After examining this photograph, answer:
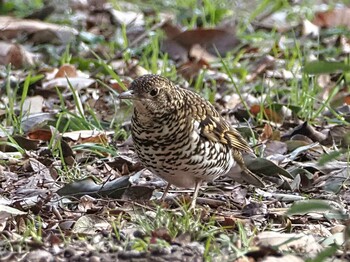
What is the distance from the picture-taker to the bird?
5816 mm

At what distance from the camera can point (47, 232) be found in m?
5.29

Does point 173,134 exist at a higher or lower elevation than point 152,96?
lower

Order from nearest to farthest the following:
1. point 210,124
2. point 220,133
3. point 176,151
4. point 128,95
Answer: point 128,95 < point 176,151 < point 210,124 < point 220,133

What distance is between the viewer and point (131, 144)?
7.35 meters

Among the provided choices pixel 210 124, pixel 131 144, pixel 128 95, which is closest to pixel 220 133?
pixel 210 124

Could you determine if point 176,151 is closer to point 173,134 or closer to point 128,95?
point 173,134

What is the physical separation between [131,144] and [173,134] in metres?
1.52

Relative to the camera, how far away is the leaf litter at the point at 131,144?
4.80 metres

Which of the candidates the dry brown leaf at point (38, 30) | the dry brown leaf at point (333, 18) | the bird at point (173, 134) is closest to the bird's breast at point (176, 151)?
the bird at point (173, 134)

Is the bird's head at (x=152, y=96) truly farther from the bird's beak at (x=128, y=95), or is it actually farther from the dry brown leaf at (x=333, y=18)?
the dry brown leaf at (x=333, y=18)

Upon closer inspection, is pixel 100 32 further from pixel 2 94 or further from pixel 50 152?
pixel 50 152

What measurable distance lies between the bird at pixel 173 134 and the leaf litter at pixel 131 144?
0.76 feet

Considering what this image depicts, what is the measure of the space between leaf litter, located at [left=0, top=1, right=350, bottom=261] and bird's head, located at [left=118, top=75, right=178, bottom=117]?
565 mm

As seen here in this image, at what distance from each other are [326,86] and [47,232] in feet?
13.0
